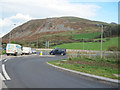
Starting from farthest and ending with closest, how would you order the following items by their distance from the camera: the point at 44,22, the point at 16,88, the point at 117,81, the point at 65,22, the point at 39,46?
the point at 44,22 → the point at 65,22 → the point at 39,46 → the point at 117,81 → the point at 16,88

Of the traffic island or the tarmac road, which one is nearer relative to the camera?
the tarmac road

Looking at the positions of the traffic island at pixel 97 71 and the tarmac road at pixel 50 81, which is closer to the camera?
the tarmac road at pixel 50 81

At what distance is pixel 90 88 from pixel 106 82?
174cm

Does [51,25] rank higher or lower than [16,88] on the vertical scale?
higher

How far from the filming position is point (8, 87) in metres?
8.51

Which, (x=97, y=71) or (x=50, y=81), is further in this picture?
(x=97, y=71)

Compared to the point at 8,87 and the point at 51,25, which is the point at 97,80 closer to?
the point at 8,87

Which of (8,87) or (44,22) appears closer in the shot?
(8,87)

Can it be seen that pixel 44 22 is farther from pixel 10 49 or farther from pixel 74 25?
pixel 10 49

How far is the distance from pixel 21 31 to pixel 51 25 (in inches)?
1162

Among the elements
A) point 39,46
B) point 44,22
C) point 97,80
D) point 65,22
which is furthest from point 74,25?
point 97,80

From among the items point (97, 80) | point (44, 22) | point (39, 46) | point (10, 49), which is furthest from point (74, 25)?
point (97, 80)

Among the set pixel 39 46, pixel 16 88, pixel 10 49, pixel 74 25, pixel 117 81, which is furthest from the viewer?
pixel 74 25

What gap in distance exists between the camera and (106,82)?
9.77 meters
